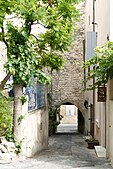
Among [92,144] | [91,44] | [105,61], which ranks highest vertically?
[91,44]

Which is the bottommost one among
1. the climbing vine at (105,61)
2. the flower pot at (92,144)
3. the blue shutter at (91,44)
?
the flower pot at (92,144)

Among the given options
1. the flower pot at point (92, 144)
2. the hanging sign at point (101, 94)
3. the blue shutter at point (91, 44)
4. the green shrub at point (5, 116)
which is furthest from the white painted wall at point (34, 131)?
the blue shutter at point (91, 44)

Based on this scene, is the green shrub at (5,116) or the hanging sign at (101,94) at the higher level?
the hanging sign at (101,94)

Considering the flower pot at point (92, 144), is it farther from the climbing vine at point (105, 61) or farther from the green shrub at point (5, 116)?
the green shrub at point (5, 116)

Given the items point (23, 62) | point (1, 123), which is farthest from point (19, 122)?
point (23, 62)

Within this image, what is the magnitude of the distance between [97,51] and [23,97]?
2.49 m

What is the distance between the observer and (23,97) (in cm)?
1082

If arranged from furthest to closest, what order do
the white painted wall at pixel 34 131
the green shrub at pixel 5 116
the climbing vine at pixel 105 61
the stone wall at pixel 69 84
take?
the stone wall at pixel 69 84
the white painted wall at pixel 34 131
the green shrub at pixel 5 116
the climbing vine at pixel 105 61

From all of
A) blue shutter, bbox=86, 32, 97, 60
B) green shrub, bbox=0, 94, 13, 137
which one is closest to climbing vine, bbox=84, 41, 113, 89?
green shrub, bbox=0, 94, 13, 137

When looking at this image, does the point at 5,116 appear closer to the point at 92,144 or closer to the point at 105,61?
the point at 105,61

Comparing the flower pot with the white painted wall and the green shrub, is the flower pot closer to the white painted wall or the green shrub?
the white painted wall

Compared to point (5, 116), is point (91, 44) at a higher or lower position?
higher

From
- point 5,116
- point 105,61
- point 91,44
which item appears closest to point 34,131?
point 5,116

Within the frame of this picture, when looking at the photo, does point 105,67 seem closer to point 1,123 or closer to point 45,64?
point 45,64
